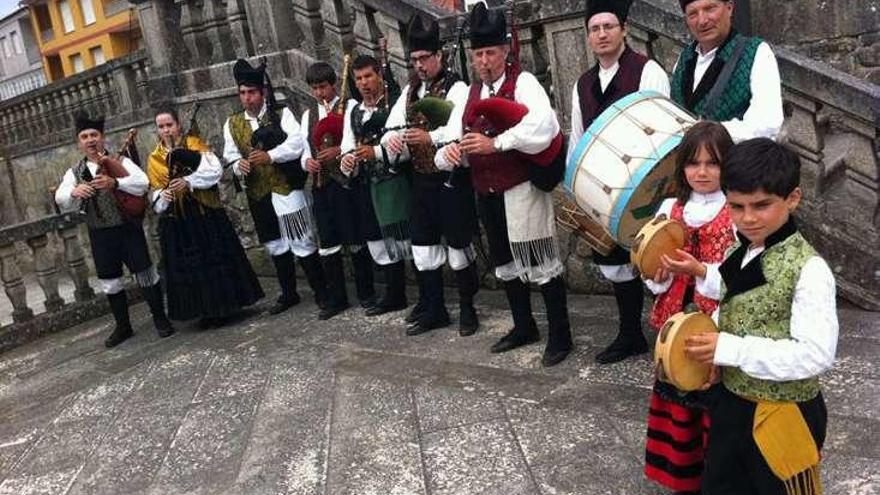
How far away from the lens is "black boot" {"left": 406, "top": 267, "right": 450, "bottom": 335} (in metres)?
5.19

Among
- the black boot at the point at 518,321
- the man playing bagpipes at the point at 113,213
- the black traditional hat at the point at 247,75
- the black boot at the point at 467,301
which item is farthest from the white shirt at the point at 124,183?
the black boot at the point at 518,321

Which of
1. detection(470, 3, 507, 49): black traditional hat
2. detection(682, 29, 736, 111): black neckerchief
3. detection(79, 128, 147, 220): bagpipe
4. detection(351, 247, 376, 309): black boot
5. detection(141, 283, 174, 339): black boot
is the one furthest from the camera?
detection(141, 283, 174, 339): black boot

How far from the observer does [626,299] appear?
→ 415 centimetres

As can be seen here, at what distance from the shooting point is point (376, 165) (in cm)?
524

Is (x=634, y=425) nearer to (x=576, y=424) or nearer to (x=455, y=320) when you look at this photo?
(x=576, y=424)

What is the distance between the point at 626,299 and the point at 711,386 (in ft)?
5.73

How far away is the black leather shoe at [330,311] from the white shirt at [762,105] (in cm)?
351

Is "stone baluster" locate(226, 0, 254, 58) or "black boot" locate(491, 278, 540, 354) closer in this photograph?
"black boot" locate(491, 278, 540, 354)

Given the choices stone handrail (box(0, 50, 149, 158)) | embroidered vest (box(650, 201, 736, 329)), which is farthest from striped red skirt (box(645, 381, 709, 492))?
stone handrail (box(0, 50, 149, 158))

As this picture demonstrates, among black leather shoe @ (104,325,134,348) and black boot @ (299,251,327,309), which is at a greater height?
black boot @ (299,251,327,309)

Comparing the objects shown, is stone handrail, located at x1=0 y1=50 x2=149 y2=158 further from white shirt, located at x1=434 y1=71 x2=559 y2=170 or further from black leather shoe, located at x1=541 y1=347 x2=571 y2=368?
black leather shoe, located at x1=541 y1=347 x2=571 y2=368

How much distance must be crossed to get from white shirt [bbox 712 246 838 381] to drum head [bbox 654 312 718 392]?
16 centimetres

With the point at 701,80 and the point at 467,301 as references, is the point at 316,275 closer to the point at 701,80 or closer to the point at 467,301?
the point at 467,301

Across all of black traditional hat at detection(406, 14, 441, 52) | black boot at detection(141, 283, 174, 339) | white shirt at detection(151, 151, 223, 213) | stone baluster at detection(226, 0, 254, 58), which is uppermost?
stone baluster at detection(226, 0, 254, 58)
